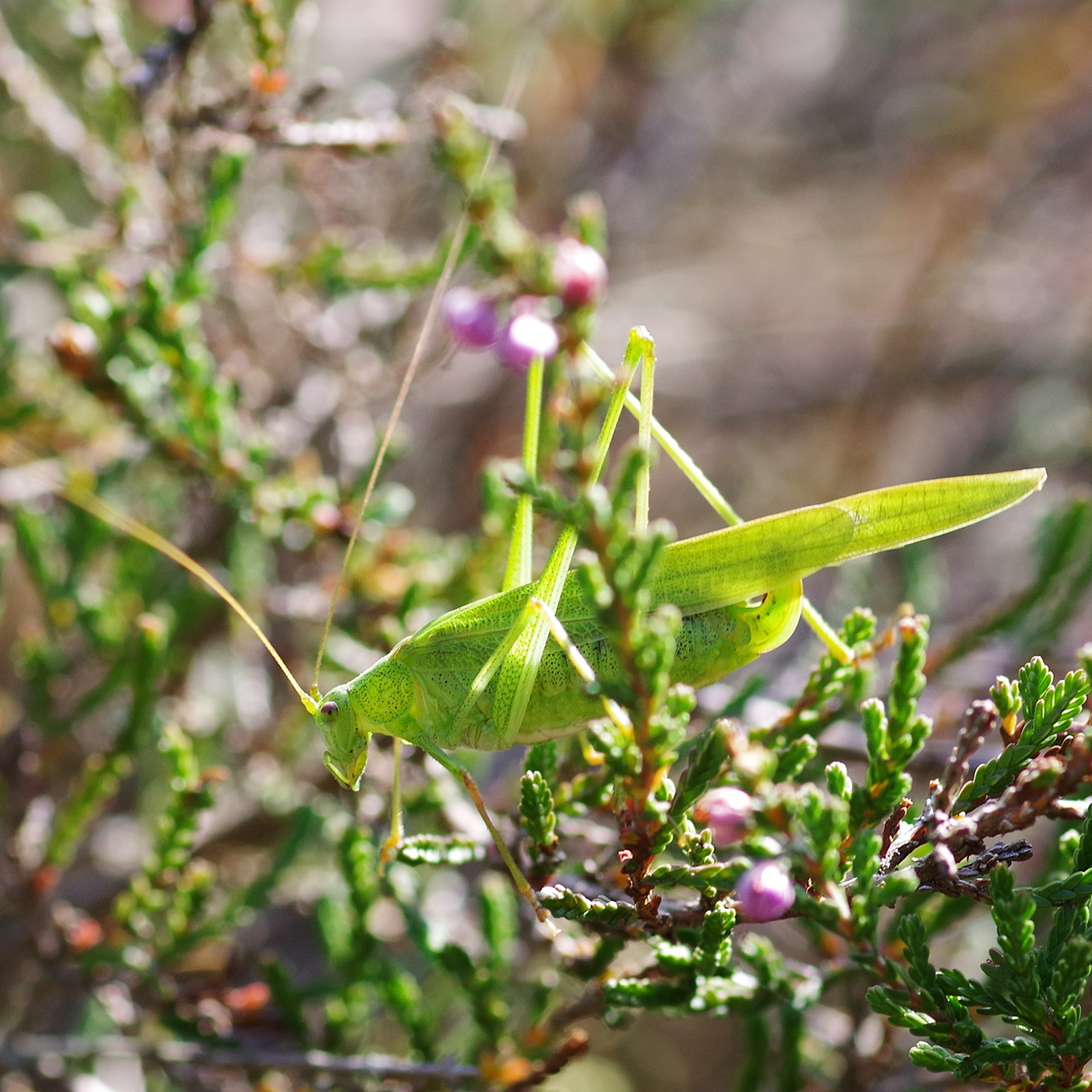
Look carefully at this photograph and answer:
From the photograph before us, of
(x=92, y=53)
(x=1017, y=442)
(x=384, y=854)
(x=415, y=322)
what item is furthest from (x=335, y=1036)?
(x=1017, y=442)

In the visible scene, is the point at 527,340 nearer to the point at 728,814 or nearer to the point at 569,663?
the point at 569,663

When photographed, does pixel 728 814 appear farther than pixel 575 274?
No

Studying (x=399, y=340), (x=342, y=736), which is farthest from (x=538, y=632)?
(x=399, y=340)

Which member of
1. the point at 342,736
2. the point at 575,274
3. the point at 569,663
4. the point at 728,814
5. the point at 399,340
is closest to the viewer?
the point at 728,814

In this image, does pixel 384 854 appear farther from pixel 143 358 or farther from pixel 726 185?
pixel 726 185

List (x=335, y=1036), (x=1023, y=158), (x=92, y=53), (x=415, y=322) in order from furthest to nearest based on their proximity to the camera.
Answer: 1. (x=1023, y=158)
2. (x=415, y=322)
3. (x=92, y=53)
4. (x=335, y=1036)

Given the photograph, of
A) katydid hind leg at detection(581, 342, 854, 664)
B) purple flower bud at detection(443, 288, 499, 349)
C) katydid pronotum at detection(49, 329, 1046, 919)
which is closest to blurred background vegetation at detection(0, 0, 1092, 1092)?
purple flower bud at detection(443, 288, 499, 349)
